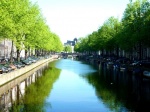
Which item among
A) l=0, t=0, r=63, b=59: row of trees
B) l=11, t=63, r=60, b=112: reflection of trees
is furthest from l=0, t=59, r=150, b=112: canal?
l=0, t=0, r=63, b=59: row of trees

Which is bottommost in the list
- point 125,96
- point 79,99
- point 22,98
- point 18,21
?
point 79,99

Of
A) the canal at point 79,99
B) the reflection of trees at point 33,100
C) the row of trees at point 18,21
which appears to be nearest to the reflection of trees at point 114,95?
the canal at point 79,99

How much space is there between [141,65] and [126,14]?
21140mm

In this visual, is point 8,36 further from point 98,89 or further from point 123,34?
point 123,34

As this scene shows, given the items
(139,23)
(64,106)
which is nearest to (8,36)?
→ (64,106)

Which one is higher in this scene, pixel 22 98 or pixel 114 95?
pixel 22 98

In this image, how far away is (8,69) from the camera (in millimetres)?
60906

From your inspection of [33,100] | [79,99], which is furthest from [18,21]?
[33,100]

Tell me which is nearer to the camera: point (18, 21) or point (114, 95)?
point (114, 95)

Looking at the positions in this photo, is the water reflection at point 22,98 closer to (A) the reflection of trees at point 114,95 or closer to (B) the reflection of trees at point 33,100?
(B) the reflection of trees at point 33,100

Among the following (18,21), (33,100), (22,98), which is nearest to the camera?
(33,100)

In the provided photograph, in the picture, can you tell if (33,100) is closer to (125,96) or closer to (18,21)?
(125,96)

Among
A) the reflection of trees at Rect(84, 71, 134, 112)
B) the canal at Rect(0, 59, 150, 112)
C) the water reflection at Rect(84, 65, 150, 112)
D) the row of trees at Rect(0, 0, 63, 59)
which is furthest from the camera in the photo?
the row of trees at Rect(0, 0, 63, 59)

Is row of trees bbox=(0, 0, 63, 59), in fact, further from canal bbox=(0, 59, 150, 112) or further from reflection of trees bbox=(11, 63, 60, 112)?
reflection of trees bbox=(11, 63, 60, 112)
